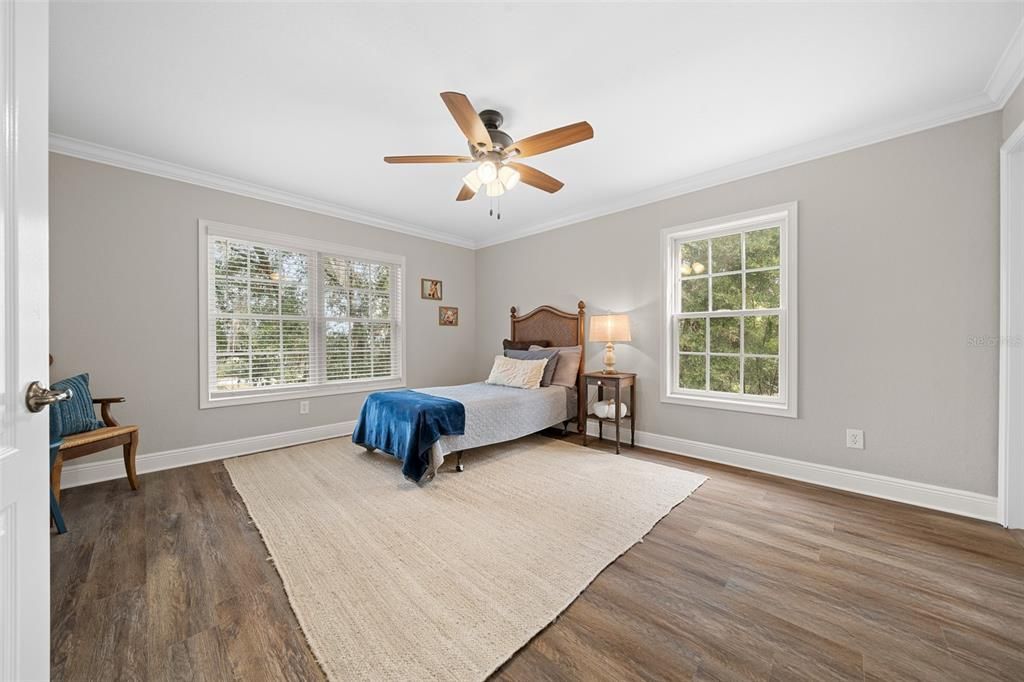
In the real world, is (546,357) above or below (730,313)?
below

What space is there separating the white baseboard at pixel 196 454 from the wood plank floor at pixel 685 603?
1.92 ft

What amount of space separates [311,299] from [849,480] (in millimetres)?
5001

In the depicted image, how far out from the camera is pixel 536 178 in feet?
9.23

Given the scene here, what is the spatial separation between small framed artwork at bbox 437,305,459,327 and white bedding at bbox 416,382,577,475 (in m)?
1.38

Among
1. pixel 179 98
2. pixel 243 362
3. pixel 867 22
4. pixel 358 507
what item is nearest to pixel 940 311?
pixel 867 22

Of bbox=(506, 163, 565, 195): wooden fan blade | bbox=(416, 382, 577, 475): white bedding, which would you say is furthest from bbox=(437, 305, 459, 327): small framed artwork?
bbox=(506, 163, 565, 195): wooden fan blade

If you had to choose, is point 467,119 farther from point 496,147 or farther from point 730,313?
point 730,313

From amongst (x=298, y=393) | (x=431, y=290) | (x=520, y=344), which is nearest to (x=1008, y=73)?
(x=520, y=344)

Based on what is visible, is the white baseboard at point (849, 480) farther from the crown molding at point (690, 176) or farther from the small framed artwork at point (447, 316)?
the small framed artwork at point (447, 316)

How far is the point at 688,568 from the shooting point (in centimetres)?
193

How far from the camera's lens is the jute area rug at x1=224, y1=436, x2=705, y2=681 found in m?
1.47

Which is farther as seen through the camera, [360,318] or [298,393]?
[360,318]

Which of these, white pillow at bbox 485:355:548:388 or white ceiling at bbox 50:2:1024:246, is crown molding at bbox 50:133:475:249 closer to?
white ceiling at bbox 50:2:1024:246

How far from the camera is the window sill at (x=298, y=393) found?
11.9 ft
